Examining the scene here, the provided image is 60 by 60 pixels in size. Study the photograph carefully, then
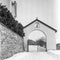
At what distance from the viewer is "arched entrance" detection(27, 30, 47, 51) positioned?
17328mm

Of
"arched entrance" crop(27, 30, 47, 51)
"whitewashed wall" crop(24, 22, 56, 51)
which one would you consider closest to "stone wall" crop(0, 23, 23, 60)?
"arched entrance" crop(27, 30, 47, 51)

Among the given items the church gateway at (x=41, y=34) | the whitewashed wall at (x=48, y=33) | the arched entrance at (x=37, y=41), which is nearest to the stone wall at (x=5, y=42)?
the arched entrance at (x=37, y=41)

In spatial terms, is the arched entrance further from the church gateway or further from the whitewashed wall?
the whitewashed wall

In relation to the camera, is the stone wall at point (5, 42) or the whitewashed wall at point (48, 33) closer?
the stone wall at point (5, 42)

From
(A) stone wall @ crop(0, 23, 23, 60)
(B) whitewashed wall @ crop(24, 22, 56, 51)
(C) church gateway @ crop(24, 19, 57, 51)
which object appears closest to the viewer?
(A) stone wall @ crop(0, 23, 23, 60)

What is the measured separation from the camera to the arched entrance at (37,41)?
682 inches

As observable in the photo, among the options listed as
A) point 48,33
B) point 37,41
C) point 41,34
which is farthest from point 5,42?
point 48,33

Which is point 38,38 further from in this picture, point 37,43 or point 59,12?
point 59,12

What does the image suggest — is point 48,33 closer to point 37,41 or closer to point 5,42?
point 37,41

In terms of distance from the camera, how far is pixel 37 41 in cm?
1741

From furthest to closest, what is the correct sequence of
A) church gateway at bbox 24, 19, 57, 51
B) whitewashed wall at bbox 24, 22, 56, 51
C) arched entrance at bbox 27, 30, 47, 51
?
whitewashed wall at bbox 24, 22, 56, 51 → church gateway at bbox 24, 19, 57, 51 → arched entrance at bbox 27, 30, 47, 51

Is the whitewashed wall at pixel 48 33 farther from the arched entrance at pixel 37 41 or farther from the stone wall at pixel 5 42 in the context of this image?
the stone wall at pixel 5 42

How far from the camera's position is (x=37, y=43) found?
17406 millimetres

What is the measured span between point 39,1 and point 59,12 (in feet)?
7.91
